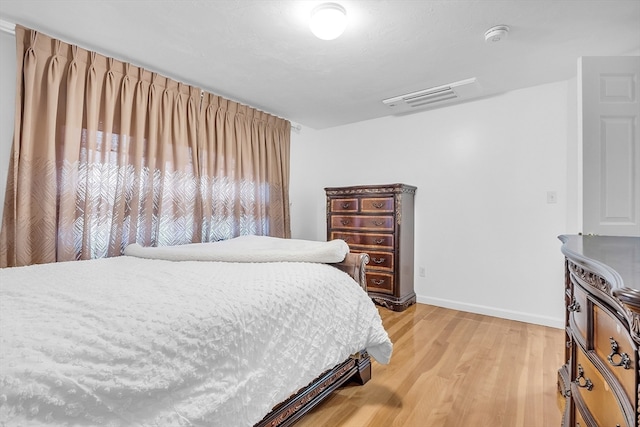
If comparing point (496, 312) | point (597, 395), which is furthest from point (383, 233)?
point (597, 395)

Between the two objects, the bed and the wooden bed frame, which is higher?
the bed

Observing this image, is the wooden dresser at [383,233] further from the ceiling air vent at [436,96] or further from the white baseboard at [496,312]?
the ceiling air vent at [436,96]

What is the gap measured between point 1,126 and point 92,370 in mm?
2166

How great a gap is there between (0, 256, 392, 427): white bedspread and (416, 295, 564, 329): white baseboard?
6.65 ft

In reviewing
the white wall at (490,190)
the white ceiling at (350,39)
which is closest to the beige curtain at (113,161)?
the white ceiling at (350,39)

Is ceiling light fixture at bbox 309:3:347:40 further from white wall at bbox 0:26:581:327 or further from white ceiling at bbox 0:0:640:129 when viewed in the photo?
white wall at bbox 0:26:581:327

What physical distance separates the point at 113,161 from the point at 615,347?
2855mm

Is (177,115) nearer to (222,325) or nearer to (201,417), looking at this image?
(222,325)

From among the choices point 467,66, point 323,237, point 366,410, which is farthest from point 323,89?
point 366,410

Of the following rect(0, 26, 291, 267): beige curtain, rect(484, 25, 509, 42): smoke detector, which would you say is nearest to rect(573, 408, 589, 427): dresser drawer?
rect(484, 25, 509, 42): smoke detector

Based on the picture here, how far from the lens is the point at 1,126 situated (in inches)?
74.9

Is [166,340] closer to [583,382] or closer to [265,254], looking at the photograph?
[265,254]

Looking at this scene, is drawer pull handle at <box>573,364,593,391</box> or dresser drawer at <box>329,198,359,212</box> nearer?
drawer pull handle at <box>573,364,593,391</box>

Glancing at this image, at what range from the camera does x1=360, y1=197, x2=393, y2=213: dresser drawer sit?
3126 mm
